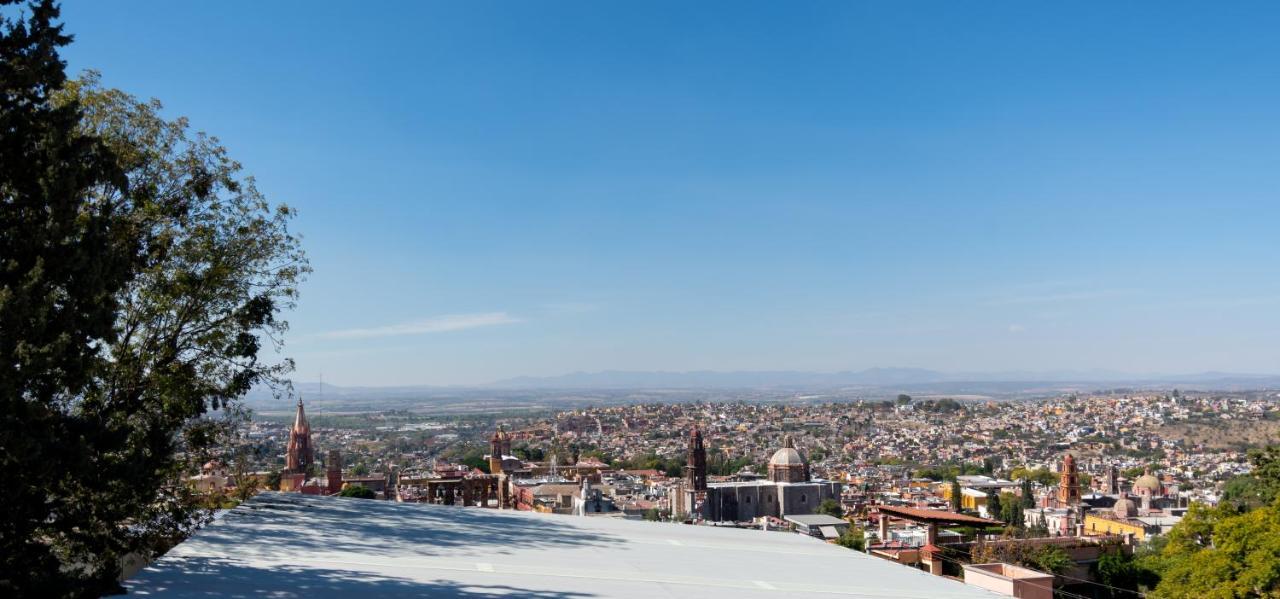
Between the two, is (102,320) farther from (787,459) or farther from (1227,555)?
(787,459)

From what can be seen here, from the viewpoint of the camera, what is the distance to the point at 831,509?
41469 millimetres

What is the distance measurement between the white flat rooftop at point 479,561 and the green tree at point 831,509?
105 ft

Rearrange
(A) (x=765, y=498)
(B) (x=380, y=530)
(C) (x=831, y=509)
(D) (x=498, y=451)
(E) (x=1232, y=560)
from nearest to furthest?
1. (B) (x=380, y=530)
2. (E) (x=1232, y=560)
3. (C) (x=831, y=509)
4. (A) (x=765, y=498)
5. (D) (x=498, y=451)

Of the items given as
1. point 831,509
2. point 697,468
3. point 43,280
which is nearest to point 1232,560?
point 43,280

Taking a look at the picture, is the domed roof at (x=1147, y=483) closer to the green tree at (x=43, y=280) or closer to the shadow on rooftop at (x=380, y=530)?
the shadow on rooftop at (x=380, y=530)

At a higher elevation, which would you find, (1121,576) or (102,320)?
(102,320)

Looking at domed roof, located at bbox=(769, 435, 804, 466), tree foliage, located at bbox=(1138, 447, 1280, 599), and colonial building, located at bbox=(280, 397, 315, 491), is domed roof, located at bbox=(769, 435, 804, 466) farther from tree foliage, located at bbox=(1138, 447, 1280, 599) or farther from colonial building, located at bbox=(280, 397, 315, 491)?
tree foliage, located at bbox=(1138, 447, 1280, 599)

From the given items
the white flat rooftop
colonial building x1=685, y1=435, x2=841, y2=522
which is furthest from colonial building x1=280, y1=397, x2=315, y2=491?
the white flat rooftop

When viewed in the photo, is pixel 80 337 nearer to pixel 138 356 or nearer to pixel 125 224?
pixel 125 224

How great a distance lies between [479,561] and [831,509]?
37167 millimetres

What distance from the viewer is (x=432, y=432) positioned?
96000 millimetres

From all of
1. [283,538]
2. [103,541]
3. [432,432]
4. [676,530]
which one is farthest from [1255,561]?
[432,432]

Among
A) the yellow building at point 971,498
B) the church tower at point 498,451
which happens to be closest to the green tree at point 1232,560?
the yellow building at point 971,498

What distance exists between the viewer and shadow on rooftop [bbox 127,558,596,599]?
4660 millimetres
